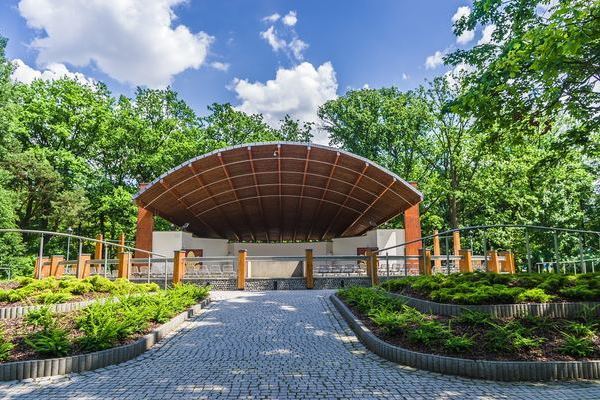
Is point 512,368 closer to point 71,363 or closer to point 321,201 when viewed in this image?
point 71,363

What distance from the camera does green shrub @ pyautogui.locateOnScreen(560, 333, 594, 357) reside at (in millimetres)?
4715

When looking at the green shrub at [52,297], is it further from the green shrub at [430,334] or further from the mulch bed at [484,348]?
the green shrub at [430,334]

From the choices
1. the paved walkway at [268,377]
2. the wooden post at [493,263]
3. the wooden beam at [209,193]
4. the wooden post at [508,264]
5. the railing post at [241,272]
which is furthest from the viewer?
the wooden beam at [209,193]

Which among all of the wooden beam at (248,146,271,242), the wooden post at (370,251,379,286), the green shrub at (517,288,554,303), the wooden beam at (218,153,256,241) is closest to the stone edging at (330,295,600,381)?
the green shrub at (517,288,554,303)

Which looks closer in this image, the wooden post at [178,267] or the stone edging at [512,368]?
the stone edging at [512,368]

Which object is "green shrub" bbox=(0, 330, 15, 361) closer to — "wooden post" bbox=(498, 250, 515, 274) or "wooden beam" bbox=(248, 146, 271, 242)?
"wooden beam" bbox=(248, 146, 271, 242)

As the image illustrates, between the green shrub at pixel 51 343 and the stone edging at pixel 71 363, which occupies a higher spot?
the green shrub at pixel 51 343

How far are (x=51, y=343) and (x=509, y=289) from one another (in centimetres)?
656

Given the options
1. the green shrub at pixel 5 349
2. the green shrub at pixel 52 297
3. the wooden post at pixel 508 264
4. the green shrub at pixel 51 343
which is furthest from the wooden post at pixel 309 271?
the green shrub at pixel 5 349

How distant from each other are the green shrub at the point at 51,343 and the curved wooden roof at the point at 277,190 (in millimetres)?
13518

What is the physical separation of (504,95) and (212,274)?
11703mm

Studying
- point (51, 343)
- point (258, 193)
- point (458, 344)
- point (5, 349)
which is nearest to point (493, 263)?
point (458, 344)

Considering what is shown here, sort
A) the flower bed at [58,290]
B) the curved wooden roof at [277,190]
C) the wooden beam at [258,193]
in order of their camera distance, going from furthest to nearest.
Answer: the wooden beam at [258,193]
the curved wooden roof at [277,190]
the flower bed at [58,290]

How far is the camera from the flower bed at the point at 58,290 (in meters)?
7.22
